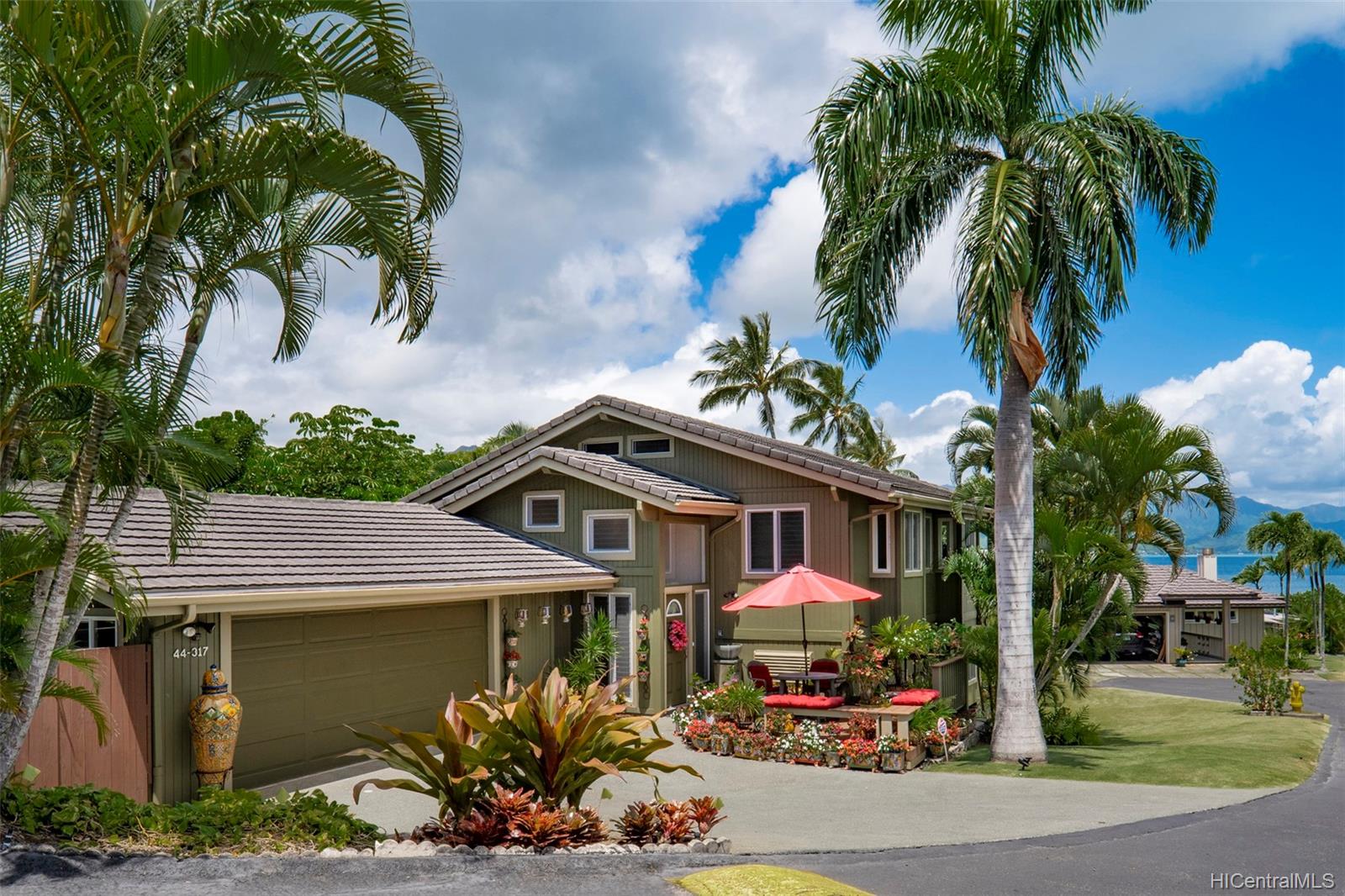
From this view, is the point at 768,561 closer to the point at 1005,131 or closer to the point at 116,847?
the point at 1005,131

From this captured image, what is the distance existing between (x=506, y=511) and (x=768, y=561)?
5.28 m

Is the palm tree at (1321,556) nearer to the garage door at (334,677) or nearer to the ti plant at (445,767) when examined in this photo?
the garage door at (334,677)

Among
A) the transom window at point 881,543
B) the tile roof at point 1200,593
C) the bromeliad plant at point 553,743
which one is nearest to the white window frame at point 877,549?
the transom window at point 881,543

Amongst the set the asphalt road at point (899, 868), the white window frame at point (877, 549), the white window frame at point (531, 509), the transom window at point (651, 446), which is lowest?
the asphalt road at point (899, 868)

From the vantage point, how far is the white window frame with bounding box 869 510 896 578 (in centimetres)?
1938

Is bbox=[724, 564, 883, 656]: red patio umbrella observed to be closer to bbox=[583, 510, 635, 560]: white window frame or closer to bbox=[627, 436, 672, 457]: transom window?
bbox=[583, 510, 635, 560]: white window frame

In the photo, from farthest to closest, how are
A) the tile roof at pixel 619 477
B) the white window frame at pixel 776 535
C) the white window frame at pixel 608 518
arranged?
the white window frame at pixel 776 535 → the white window frame at pixel 608 518 → the tile roof at pixel 619 477

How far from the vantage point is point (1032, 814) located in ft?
36.3

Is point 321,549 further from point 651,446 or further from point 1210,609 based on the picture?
point 1210,609

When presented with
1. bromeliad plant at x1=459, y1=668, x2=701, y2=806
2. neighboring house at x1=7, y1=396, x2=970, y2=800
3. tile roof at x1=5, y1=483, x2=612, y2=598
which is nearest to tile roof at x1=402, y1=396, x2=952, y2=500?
neighboring house at x1=7, y1=396, x2=970, y2=800

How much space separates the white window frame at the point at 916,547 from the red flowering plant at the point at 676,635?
445cm

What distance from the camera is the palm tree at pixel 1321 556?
3659cm

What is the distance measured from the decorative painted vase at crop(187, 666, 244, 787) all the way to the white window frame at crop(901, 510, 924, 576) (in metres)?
12.4

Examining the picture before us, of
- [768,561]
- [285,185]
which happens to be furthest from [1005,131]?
[285,185]
